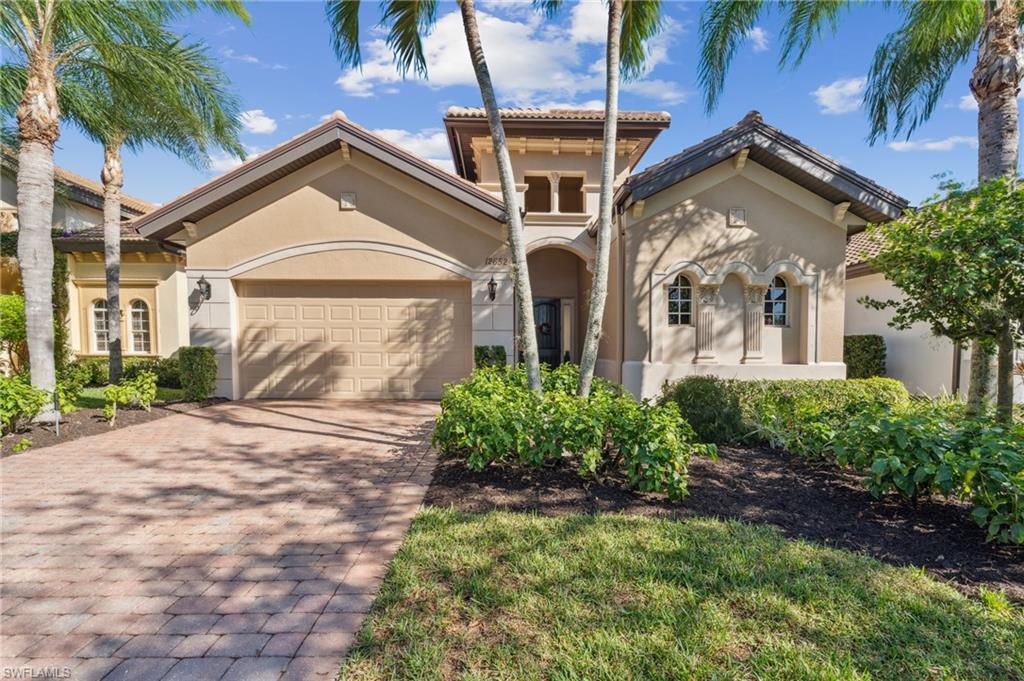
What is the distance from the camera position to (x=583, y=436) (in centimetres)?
467

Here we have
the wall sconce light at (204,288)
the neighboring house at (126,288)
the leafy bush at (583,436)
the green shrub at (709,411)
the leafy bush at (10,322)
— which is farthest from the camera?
the neighboring house at (126,288)

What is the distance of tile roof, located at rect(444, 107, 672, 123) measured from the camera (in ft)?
40.7

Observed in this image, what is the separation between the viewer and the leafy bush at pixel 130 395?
7.95 m

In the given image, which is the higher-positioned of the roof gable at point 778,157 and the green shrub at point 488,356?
the roof gable at point 778,157

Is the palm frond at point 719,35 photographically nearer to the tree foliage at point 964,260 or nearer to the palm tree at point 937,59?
the palm tree at point 937,59

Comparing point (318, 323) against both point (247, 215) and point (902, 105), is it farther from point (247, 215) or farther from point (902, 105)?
point (902, 105)

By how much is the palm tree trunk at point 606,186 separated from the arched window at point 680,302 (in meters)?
4.80

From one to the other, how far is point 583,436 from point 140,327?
52.6ft

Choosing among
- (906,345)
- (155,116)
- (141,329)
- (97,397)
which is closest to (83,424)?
(97,397)

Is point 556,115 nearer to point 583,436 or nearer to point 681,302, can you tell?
point 681,302

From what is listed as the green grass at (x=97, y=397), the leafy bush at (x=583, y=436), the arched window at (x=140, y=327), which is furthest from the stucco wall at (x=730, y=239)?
the arched window at (x=140, y=327)

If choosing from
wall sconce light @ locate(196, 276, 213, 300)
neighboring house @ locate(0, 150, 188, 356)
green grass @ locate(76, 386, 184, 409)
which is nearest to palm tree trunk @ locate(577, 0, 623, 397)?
wall sconce light @ locate(196, 276, 213, 300)

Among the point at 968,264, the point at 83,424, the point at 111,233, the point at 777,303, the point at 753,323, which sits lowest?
the point at 83,424

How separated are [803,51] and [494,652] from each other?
36.3 ft
